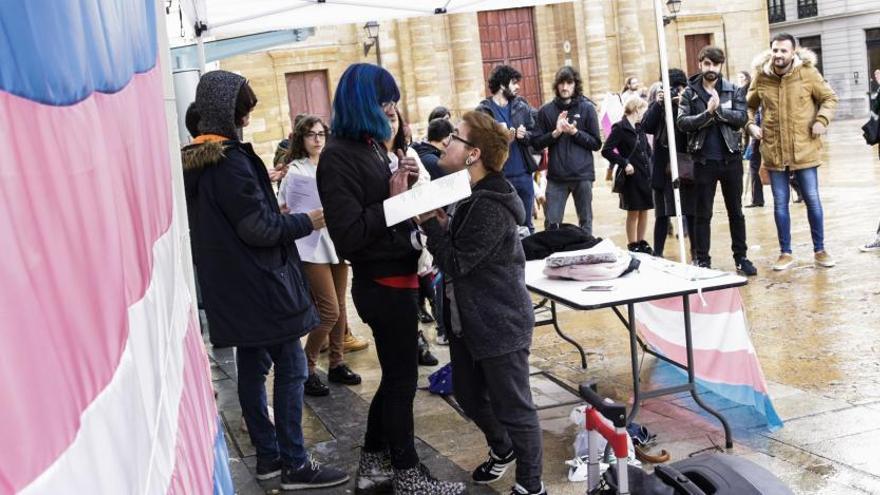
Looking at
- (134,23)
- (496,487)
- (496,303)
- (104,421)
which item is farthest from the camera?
(496,487)

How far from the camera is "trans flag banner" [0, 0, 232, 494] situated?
0.96m

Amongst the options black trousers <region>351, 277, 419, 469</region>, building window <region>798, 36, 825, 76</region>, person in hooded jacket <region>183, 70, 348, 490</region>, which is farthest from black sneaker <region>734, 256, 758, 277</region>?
building window <region>798, 36, 825, 76</region>

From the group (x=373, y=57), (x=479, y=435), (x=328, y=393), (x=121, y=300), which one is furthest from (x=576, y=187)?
(x=373, y=57)

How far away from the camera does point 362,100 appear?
4.17 metres

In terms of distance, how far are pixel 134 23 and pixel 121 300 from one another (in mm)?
703

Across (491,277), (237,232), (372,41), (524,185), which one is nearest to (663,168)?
(524,185)

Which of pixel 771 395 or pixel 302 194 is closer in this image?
pixel 771 395

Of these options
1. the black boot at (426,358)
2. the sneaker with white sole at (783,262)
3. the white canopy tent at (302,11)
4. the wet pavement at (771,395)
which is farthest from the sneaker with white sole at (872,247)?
the black boot at (426,358)

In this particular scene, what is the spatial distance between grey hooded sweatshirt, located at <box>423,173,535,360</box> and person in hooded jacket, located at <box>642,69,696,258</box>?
5.41 meters

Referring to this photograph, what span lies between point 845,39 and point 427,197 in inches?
1992

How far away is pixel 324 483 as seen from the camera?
475 cm

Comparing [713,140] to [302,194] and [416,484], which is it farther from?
[416,484]

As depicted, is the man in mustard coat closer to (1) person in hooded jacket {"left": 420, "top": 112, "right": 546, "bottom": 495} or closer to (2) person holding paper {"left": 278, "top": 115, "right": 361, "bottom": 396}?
(2) person holding paper {"left": 278, "top": 115, "right": 361, "bottom": 396}

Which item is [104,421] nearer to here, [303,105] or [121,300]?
[121,300]
